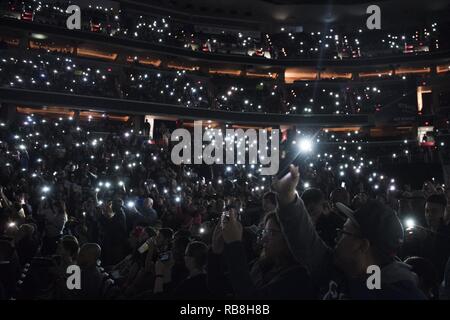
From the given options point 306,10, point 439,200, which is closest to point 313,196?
point 439,200

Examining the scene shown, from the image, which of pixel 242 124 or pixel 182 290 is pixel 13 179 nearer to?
pixel 182 290

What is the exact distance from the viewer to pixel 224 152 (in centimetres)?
2459

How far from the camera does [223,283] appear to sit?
3.49 metres

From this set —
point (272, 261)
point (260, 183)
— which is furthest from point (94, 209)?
point (260, 183)

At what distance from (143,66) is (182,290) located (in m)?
31.2

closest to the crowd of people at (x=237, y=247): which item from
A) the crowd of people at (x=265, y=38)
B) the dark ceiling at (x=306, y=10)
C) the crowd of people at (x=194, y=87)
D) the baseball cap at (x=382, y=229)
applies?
the baseball cap at (x=382, y=229)

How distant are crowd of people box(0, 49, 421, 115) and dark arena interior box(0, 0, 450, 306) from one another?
0.15 metres

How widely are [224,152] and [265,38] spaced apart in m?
20.2

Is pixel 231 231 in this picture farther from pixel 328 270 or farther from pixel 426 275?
pixel 426 275

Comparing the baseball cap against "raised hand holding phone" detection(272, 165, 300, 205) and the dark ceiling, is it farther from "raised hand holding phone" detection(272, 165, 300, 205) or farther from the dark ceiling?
the dark ceiling

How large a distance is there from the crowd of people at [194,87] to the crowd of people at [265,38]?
2762mm

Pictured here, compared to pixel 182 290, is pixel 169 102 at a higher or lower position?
higher

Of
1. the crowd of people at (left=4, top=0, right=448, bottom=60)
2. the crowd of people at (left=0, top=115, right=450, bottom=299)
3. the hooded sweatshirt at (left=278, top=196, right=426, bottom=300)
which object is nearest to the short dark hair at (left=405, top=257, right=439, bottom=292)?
the crowd of people at (left=0, top=115, right=450, bottom=299)

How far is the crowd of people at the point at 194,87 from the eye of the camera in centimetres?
2625
